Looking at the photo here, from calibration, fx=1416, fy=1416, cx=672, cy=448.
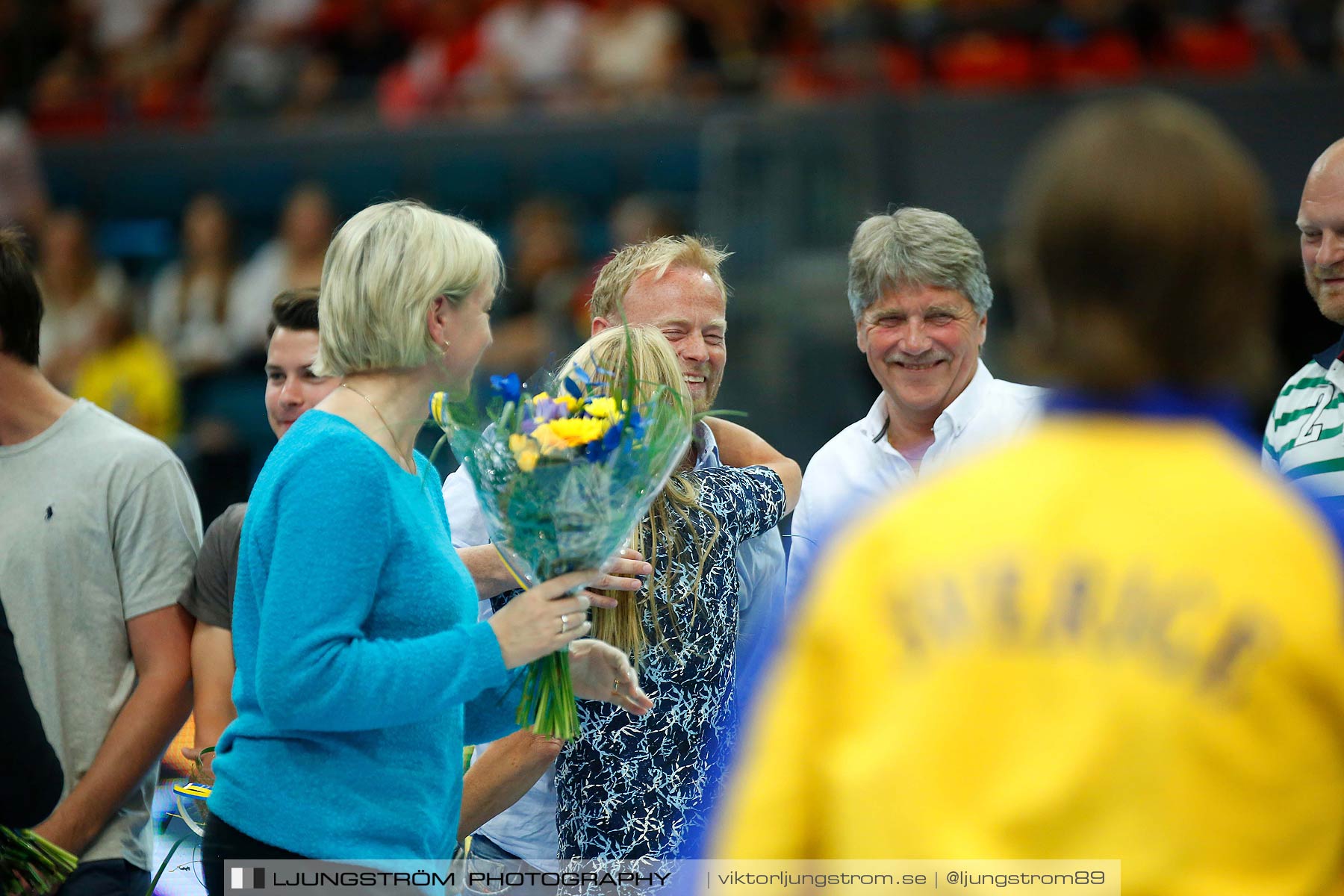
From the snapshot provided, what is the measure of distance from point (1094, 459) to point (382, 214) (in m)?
1.30

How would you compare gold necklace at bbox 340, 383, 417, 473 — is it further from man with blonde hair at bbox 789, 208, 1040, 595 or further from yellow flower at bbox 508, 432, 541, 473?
man with blonde hair at bbox 789, 208, 1040, 595

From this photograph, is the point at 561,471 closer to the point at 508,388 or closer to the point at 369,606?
the point at 508,388

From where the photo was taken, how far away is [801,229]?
23.8 ft

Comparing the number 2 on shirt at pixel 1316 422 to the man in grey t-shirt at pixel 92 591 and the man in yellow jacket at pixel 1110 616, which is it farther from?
the man in grey t-shirt at pixel 92 591

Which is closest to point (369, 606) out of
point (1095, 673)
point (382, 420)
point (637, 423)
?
point (382, 420)

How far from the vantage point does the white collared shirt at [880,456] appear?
284 cm

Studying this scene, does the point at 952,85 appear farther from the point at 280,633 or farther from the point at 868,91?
the point at 280,633

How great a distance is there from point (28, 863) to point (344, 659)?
94 centimetres

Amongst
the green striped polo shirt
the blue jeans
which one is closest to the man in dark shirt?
the blue jeans

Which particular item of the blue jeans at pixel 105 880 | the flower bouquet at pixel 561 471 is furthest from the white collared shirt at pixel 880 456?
the blue jeans at pixel 105 880

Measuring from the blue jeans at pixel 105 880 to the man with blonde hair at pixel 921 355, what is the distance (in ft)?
4.54

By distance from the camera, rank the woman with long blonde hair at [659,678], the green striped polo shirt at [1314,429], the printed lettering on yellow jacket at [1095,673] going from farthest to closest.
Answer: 1. the green striped polo shirt at [1314,429]
2. the woman with long blonde hair at [659,678]
3. the printed lettering on yellow jacket at [1095,673]

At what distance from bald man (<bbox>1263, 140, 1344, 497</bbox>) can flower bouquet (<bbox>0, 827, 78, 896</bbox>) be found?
7.69 ft

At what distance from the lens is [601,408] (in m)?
2.15
